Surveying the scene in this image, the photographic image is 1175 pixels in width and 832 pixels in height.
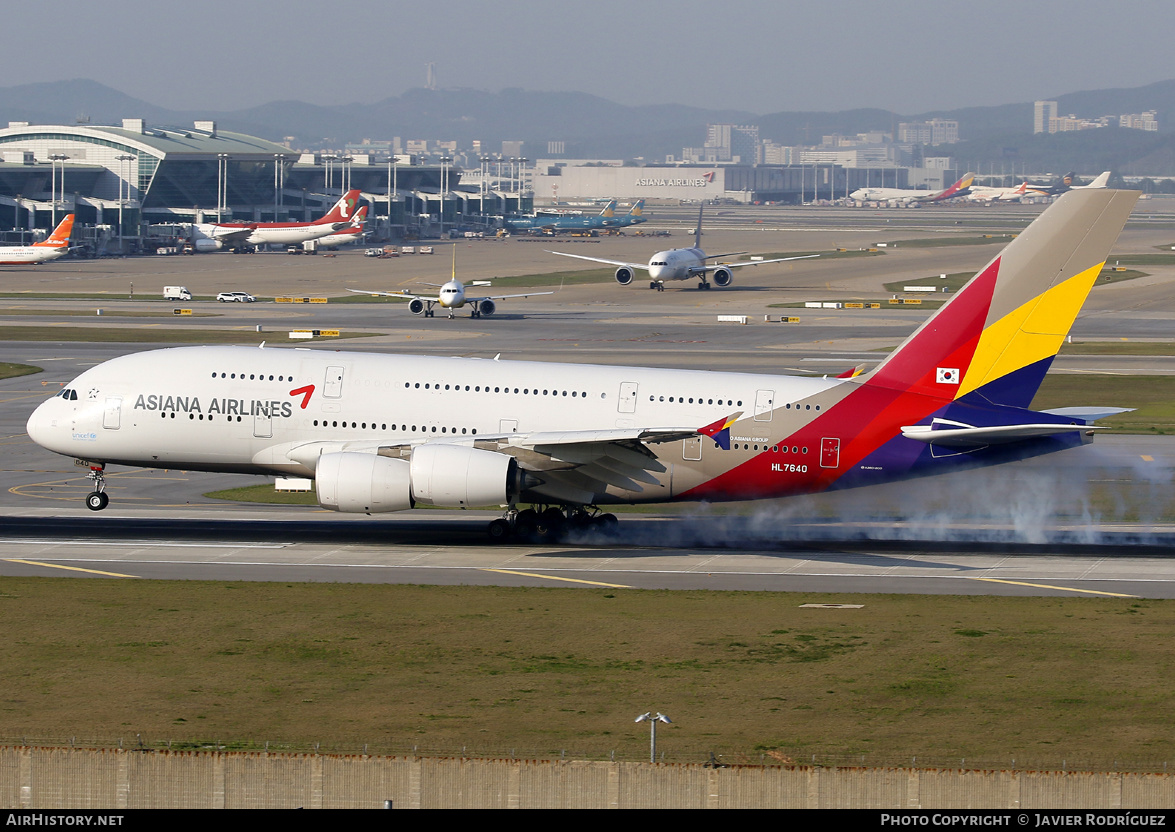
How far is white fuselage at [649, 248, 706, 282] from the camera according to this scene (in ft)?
500

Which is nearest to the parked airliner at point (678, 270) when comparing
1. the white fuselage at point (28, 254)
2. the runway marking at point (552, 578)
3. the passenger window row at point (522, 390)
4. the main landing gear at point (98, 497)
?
the white fuselage at point (28, 254)

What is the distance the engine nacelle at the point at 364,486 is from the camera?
3906 cm

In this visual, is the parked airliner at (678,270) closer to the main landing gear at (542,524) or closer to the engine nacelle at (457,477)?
the main landing gear at (542,524)

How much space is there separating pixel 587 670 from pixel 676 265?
128 metres

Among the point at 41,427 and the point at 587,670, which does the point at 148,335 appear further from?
the point at 587,670

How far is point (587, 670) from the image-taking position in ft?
90.6

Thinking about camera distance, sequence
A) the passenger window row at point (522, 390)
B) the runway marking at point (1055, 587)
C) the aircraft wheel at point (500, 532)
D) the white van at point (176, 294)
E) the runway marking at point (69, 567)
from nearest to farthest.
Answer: the runway marking at point (1055, 587)
the runway marking at point (69, 567)
the passenger window row at point (522, 390)
the aircraft wheel at point (500, 532)
the white van at point (176, 294)

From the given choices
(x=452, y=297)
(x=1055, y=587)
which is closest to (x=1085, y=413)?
(x=1055, y=587)

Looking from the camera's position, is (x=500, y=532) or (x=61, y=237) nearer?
(x=500, y=532)

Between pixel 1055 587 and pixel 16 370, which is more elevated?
pixel 16 370

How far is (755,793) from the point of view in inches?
784

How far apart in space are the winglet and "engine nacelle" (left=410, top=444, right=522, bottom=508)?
21.0ft

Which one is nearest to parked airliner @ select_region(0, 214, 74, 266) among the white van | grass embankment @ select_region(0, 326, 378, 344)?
the white van

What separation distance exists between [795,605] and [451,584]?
9.24 metres
